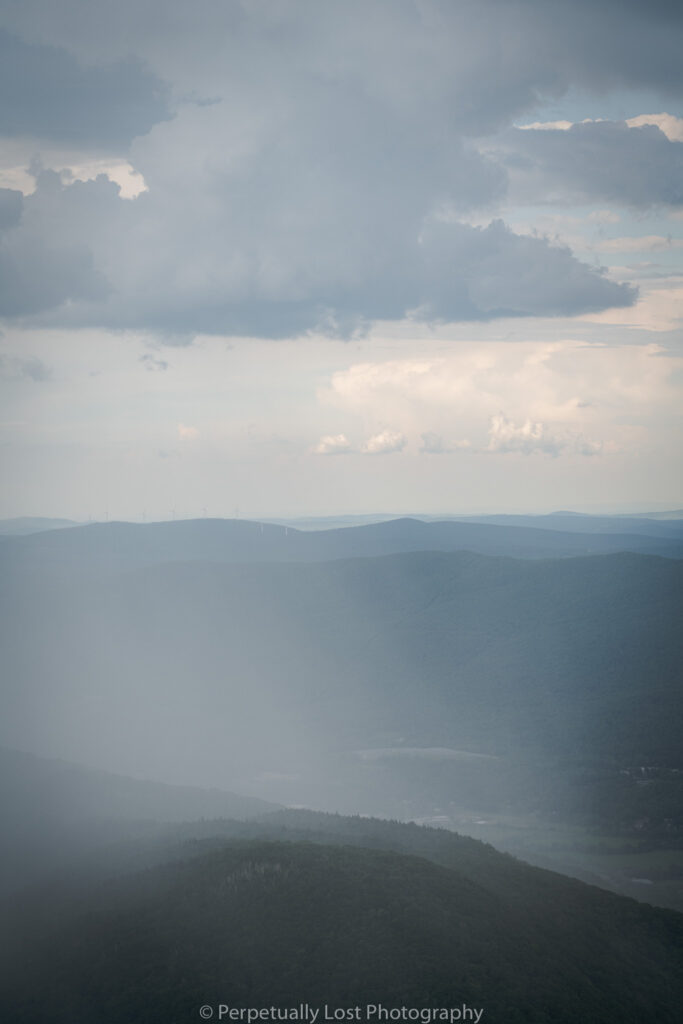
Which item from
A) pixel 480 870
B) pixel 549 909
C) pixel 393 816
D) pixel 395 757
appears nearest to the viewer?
pixel 549 909

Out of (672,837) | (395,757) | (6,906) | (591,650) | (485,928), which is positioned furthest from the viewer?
(591,650)

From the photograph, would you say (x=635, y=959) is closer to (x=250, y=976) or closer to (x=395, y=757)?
(x=250, y=976)

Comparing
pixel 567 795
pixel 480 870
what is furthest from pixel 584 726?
pixel 480 870

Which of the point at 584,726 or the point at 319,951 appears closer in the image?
the point at 319,951

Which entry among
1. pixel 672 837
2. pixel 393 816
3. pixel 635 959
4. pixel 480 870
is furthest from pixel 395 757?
pixel 635 959

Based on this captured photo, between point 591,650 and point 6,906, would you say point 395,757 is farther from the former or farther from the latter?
point 6,906

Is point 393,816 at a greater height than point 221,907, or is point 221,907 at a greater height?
point 221,907

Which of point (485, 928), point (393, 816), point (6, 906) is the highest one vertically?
point (485, 928)

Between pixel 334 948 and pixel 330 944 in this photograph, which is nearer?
pixel 334 948

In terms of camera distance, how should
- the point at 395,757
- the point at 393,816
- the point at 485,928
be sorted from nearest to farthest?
the point at 485,928
the point at 393,816
the point at 395,757
